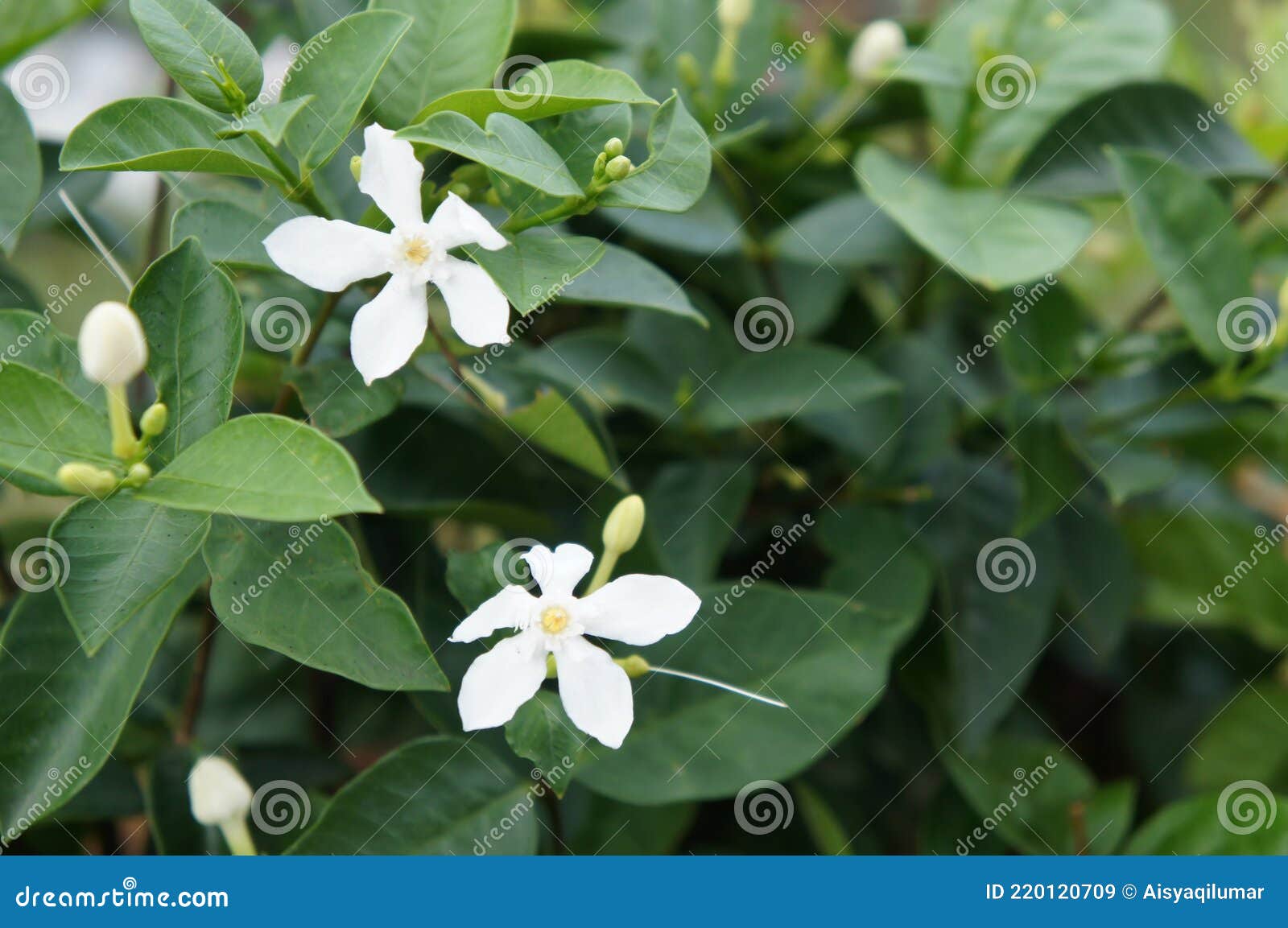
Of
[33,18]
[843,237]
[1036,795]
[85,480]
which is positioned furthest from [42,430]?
[1036,795]

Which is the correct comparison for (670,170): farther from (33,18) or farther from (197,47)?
(33,18)

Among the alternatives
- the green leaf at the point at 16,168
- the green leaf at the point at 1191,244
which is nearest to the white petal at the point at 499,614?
the green leaf at the point at 16,168

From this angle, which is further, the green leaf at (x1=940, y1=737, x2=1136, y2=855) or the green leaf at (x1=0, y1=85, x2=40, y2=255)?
the green leaf at (x1=940, y1=737, x2=1136, y2=855)

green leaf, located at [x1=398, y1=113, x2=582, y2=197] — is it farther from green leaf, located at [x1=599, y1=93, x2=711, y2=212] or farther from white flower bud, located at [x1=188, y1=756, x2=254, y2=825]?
white flower bud, located at [x1=188, y1=756, x2=254, y2=825]

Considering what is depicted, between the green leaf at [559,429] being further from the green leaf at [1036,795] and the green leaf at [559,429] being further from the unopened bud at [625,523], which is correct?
the green leaf at [1036,795]

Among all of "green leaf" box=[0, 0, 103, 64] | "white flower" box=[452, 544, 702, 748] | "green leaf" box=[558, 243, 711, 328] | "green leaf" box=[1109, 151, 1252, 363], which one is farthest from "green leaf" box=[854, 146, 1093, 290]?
"green leaf" box=[0, 0, 103, 64]

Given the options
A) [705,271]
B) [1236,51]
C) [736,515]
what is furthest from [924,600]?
[1236,51]

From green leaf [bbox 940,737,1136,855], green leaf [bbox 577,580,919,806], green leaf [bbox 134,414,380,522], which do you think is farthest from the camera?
green leaf [bbox 940,737,1136,855]
